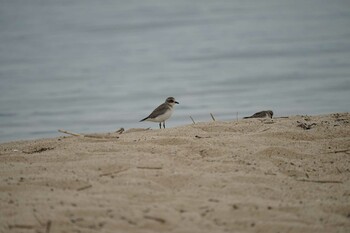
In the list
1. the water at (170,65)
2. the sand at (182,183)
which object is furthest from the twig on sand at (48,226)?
the water at (170,65)

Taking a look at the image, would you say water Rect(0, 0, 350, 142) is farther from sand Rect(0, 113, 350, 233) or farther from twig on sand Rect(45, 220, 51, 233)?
twig on sand Rect(45, 220, 51, 233)

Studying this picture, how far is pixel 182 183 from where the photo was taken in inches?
191

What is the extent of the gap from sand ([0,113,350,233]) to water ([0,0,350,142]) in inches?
209

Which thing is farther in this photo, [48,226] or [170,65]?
[170,65]

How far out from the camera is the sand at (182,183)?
13.7 ft

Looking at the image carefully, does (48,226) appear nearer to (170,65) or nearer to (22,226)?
(22,226)

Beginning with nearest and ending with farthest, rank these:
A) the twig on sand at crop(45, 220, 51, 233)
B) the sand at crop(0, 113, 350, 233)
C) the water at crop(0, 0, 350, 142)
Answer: the twig on sand at crop(45, 220, 51, 233), the sand at crop(0, 113, 350, 233), the water at crop(0, 0, 350, 142)

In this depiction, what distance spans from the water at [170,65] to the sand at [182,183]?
5319 millimetres

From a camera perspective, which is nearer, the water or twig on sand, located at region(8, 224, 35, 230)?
twig on sand, located at region(8, 224, 35, 230)

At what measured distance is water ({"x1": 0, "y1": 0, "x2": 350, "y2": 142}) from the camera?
12.8 m

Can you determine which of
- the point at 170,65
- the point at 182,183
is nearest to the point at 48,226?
the point at 182,183

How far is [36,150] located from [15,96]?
8655mm

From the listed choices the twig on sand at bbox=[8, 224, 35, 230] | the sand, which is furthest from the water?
the twig on sand at bbox=[8, 224, 35, 230]

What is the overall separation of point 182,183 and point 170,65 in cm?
1326
